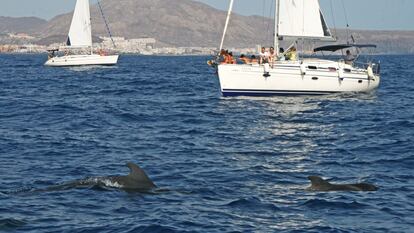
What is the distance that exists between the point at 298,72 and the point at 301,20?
4.67 m

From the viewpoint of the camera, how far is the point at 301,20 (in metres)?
43.1

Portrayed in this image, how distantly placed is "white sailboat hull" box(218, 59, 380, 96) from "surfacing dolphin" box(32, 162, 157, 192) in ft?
77.6

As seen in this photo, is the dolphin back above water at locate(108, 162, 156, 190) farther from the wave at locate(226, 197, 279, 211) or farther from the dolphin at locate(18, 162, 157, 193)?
the wave at locate(226, 197, 279, 211)

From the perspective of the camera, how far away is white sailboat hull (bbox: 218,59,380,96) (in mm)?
39625

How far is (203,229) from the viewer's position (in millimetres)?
13172

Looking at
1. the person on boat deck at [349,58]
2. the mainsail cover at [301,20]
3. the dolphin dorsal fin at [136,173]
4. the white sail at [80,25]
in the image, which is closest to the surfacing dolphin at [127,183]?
the dolphin dorsal fin at [136,173]

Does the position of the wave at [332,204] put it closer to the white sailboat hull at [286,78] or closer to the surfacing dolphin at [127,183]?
the surfacing dolphin at [127,183]

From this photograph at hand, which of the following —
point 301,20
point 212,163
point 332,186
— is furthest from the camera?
point 301,20

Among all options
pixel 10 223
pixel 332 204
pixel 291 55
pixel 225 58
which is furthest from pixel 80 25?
pixel 10 223

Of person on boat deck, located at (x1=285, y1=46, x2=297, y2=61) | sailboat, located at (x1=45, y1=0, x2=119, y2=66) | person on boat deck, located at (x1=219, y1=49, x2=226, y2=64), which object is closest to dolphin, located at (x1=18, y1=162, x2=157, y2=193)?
person on boat deck, located at (x1=219, y1=49, x2=226, y2=64)

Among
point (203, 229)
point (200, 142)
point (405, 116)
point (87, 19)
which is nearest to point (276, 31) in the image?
point (405, 116)

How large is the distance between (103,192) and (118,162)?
4266mm

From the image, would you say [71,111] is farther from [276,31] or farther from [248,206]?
[248,206]

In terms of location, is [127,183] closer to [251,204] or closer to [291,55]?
[251,204]
